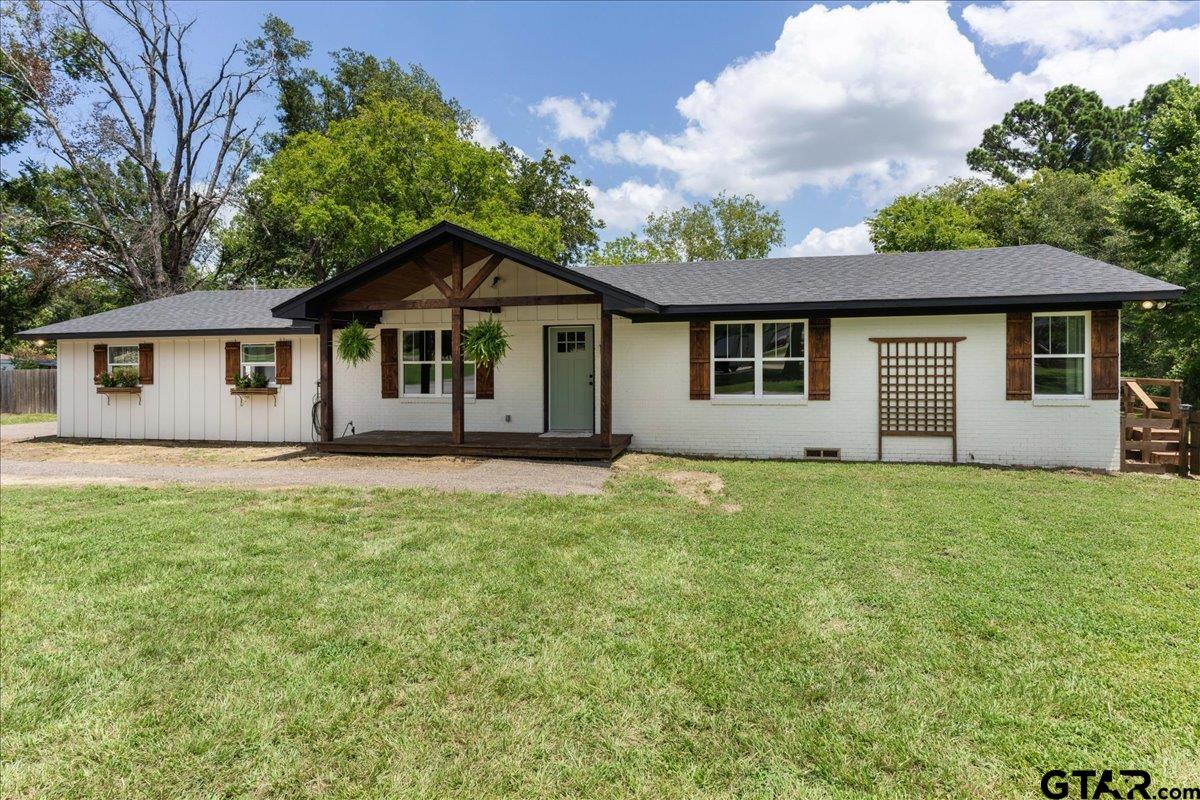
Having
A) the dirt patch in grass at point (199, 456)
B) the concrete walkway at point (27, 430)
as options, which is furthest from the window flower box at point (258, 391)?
the concrete walkway at point (27, 430)

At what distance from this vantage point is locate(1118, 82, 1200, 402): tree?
1300 centimetres

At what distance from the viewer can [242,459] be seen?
9977 millimetres

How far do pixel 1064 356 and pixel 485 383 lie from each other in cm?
986

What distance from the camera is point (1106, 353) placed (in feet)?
29.1

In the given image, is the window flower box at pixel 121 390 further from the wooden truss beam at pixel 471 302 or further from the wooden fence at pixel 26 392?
the wooden fence at pixel 26 392

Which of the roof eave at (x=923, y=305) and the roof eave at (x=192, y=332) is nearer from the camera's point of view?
the roof eave at (x=923, y=305)

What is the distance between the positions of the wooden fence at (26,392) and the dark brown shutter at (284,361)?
14.7 meters

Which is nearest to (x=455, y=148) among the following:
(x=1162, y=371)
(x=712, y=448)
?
(x=712, y=448)

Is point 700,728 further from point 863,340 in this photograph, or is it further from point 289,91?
point 289,91

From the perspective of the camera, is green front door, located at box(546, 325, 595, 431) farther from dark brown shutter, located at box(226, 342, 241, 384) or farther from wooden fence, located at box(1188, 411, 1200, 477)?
wooden fence, located at box(1188, 411, 1200, 477)

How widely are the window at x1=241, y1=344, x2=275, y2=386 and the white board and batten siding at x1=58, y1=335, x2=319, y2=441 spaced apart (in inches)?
5.9

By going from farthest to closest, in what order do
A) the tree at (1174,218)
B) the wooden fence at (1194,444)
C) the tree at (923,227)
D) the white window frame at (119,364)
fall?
the tree at (923,227) → the tree at (1174,218) → the white window frame at (119,364) → the wooden fence at (1194,444)

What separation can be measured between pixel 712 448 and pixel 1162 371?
1574cm

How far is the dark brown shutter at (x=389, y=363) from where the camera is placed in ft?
38.5
